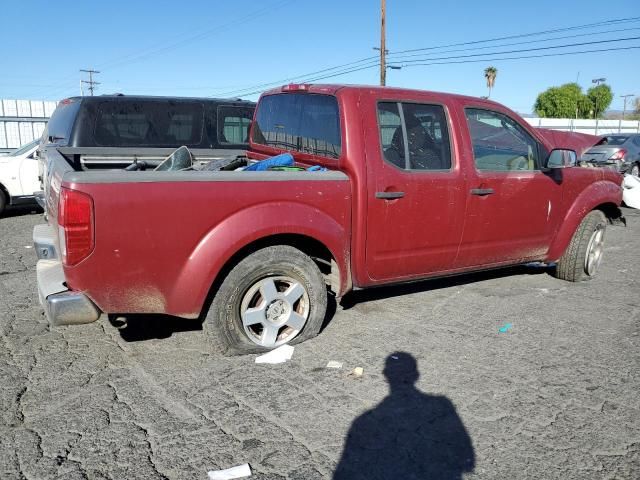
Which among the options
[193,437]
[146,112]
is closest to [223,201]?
[193,437]

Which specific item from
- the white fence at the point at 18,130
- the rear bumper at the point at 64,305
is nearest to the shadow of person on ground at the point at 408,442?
the rear bumper at the point at 64,305

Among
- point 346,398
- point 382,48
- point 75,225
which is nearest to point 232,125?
point 75,225

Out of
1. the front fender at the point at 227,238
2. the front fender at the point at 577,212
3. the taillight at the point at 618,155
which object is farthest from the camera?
the taillight at the point at 618,155

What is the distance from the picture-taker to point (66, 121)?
7617 mm

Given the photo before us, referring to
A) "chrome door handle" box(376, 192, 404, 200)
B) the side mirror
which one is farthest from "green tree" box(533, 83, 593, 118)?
"chrome door handle" box(376, 192, 404, 200)

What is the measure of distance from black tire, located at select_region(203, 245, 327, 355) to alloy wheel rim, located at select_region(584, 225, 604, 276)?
3375mm

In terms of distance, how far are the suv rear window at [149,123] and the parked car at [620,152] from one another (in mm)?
11442

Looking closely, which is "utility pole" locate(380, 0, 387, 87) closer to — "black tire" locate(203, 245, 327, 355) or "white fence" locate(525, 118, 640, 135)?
"white fence" locate(525, 118, 640, 135)

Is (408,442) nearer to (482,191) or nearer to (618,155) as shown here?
(482,191)

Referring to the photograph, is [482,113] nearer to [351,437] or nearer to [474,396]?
[474,396]

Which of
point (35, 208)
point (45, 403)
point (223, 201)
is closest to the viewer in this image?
point (45, 403)

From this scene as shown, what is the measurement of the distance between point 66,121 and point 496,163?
598 centimetres

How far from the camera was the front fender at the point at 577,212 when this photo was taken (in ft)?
17.6

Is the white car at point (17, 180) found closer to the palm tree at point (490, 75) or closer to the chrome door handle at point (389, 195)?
the chrome door handle at point (389, 195)
